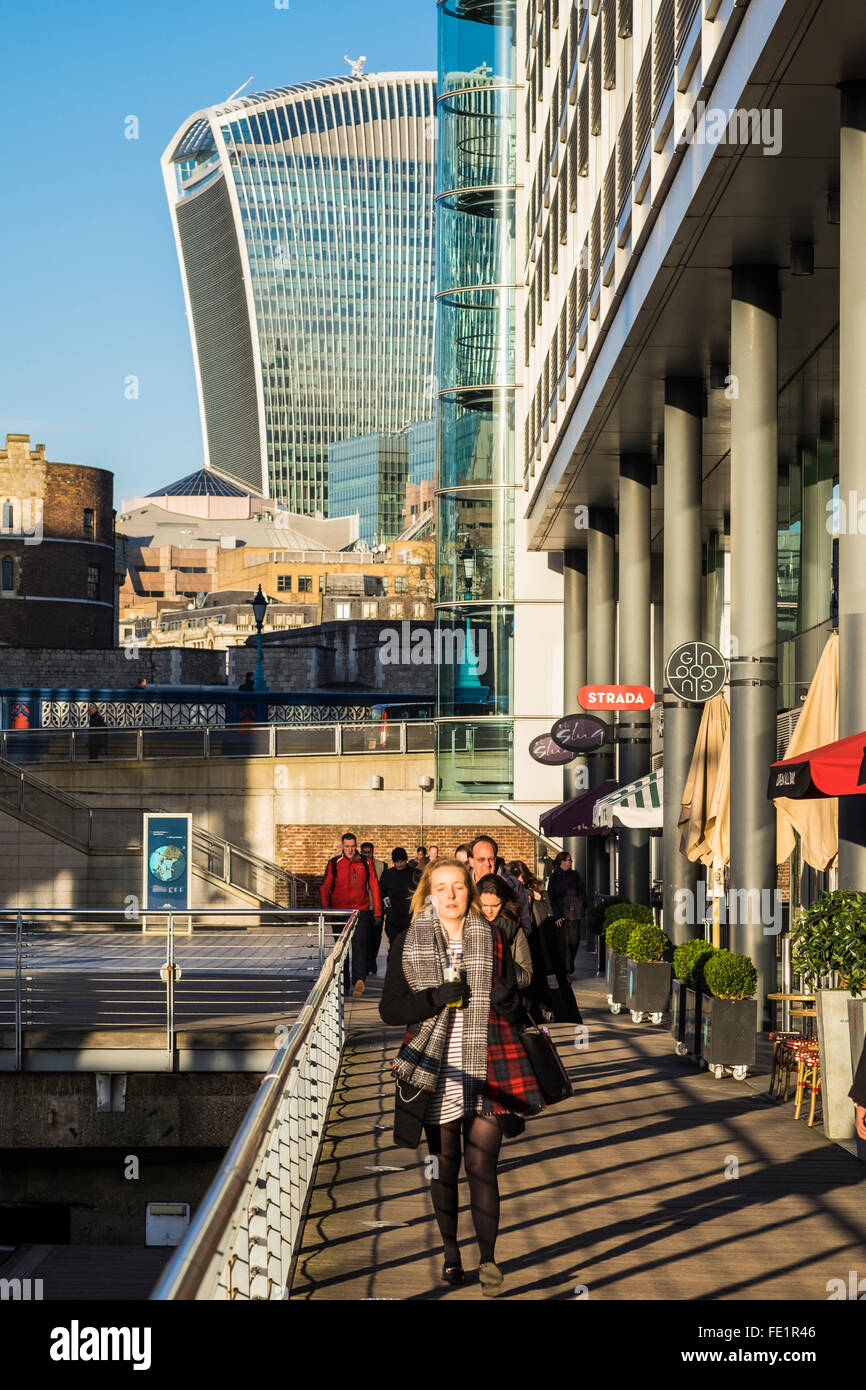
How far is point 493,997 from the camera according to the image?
8203mm

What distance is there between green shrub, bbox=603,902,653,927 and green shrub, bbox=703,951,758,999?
210 inches

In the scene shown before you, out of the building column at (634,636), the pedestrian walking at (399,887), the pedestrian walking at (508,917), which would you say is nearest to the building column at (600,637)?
the building column at (634,636)

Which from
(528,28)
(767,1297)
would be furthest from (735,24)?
(528,28)

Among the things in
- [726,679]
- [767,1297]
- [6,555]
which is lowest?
[767,1297]

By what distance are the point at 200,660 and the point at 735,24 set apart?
3843 inches

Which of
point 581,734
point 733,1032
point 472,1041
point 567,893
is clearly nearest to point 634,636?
point 581,734

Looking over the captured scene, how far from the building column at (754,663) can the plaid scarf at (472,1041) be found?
8.56 meters

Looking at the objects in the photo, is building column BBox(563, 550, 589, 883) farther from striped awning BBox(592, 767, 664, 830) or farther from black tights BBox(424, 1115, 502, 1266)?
black tights BBox(424, 1115, 502, 1266)

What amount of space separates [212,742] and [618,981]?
923 inches

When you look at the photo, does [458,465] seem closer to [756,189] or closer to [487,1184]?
[756,189]

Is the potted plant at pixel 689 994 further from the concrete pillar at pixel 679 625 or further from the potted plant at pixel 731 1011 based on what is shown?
the concrete pillar at pixel 679 625

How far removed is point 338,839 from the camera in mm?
42000

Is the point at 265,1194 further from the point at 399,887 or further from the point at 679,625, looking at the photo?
the point at 679,625

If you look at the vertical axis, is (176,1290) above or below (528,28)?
below
